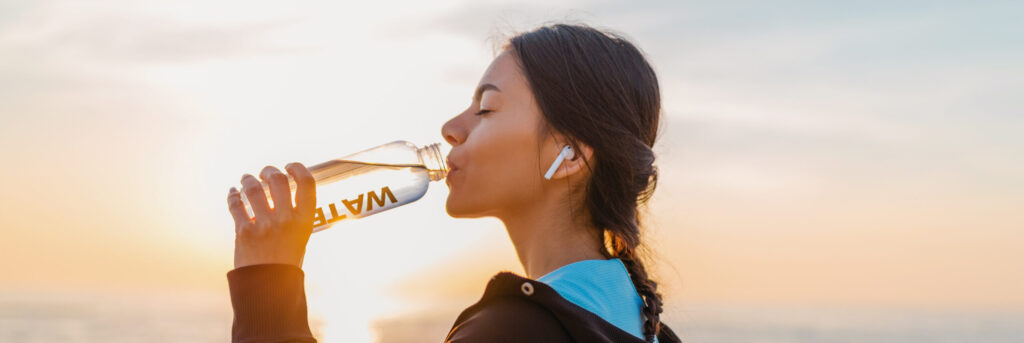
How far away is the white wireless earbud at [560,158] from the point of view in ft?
6.45

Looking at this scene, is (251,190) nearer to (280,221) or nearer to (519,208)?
(280,221)

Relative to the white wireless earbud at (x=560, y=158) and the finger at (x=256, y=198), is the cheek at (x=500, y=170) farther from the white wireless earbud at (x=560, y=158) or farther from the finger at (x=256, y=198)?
the finger at (x=256, y=198)

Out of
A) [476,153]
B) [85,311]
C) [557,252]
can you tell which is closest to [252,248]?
[476,153]

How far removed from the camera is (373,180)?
253 cm

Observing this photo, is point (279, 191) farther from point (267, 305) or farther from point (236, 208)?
point (267, 305)

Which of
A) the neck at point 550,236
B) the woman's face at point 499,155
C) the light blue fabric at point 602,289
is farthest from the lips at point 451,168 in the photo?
the light blue fabric at point 602,289

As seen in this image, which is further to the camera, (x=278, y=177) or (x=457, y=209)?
(x=457, y=209)

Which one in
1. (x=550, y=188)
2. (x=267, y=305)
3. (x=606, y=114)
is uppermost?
(x=606, y=114)

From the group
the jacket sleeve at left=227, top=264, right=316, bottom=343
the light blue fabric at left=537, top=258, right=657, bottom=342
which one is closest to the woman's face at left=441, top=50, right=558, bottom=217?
the light blue fabric at left=537, top=258, right=657, bottom=342

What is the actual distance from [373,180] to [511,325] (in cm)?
104

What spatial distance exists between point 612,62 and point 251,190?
2.76 feet

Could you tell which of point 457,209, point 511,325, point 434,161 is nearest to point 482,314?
point 511,325

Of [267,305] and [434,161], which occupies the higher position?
[434,161]

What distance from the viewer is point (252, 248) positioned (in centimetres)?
180
